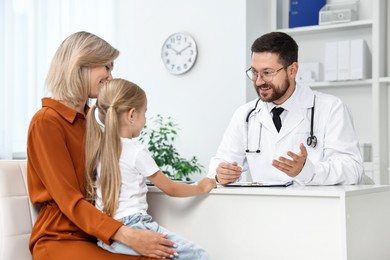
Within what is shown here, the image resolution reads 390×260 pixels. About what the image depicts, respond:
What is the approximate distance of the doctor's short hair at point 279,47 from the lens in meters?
2.89

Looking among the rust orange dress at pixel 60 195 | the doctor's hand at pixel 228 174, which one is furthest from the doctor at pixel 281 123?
the rust orange dress at pixel 60 195

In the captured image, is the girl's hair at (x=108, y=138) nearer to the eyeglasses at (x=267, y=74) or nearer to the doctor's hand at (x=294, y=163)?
the doctor's hand at (x=294, y=163)

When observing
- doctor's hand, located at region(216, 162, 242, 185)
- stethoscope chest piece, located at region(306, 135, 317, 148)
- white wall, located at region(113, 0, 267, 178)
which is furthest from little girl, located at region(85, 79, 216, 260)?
white wall, located at region(113, 0, 267, 178)

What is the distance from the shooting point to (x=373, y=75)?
14.8 feet

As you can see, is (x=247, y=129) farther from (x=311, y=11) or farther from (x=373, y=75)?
(x=311, y=11)

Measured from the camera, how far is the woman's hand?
5.87 feet

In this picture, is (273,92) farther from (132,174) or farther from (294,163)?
(132,174)

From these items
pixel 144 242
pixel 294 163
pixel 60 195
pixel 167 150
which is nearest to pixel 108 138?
pixel 60 195

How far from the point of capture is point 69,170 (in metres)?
1.87

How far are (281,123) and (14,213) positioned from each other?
1400mm

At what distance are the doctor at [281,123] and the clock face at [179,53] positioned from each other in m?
2.18

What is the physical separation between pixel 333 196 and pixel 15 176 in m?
0.96

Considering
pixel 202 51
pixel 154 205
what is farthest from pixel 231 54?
pixel 154 205

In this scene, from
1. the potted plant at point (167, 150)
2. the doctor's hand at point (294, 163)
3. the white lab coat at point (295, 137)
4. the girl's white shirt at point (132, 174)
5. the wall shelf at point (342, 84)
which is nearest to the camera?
the girl's white shirt at point (132, 174)
